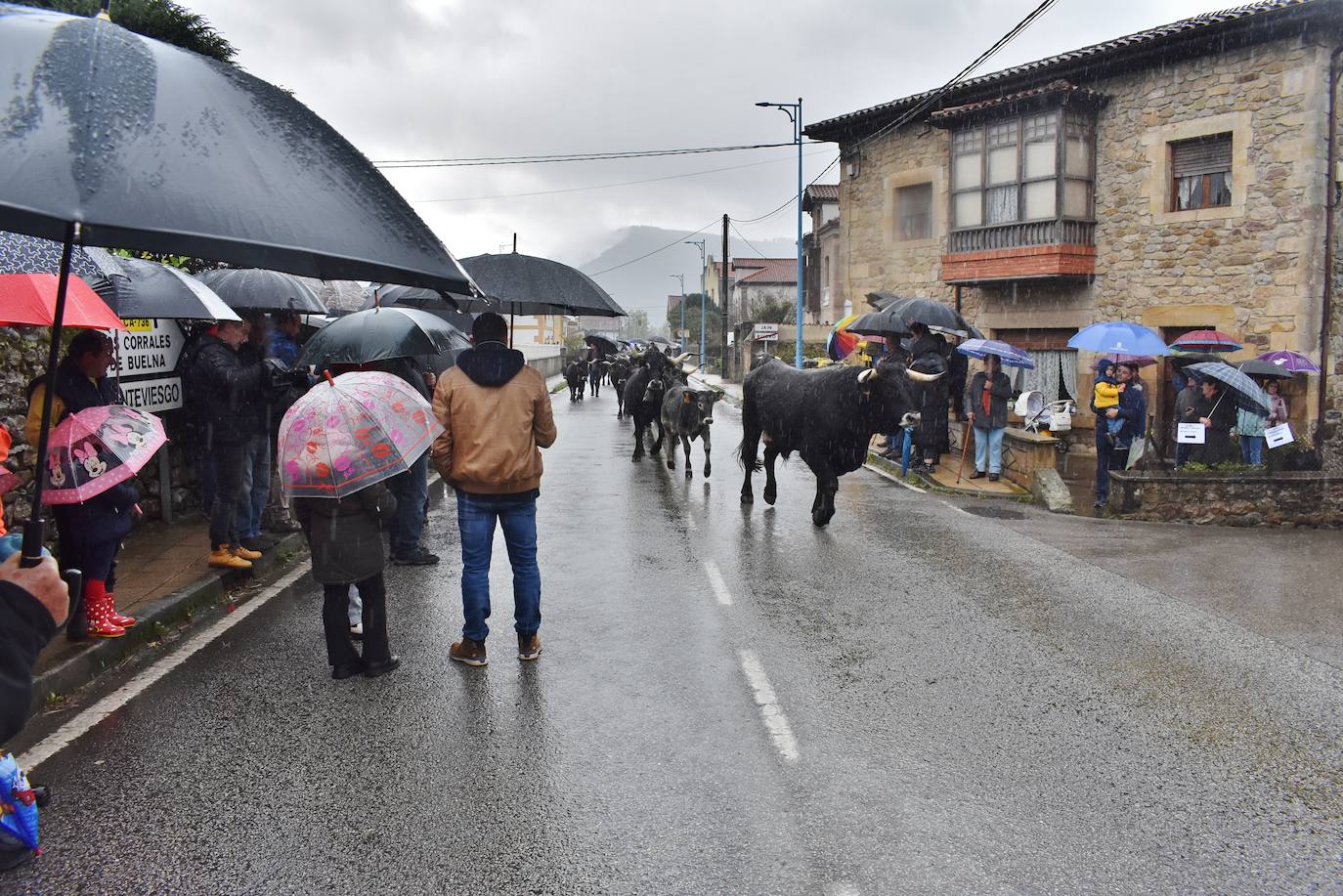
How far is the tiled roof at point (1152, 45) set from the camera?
52.9ft

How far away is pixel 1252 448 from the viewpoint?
1338cm

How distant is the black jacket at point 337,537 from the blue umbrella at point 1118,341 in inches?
403

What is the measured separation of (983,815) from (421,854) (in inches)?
84.8

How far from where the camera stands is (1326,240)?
647 inches

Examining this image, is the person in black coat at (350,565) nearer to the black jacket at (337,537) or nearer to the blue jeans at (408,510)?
the black jacket at (337,537)

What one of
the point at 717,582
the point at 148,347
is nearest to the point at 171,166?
the point at 717,582

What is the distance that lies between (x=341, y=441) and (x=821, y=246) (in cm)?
4977

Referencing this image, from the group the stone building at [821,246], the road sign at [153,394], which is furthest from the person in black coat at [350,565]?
the stone building at [821,246]

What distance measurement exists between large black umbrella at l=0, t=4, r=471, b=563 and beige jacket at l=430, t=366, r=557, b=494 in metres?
1.88

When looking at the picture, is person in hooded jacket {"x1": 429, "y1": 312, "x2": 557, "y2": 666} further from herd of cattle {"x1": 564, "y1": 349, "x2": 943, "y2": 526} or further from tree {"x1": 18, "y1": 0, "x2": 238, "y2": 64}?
tree {"x1": 18, "y1": 0, "x2": 238, "y2": 64}

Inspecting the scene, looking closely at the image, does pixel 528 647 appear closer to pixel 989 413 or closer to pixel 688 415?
pixel 688 415

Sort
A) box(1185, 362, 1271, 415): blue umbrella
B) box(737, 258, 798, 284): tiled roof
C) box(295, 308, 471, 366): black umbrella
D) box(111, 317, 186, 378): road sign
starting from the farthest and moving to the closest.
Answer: box(737, 258, 798, 284): tiled roof → box(1185, 362, 1271, 415): blue umbrella → box(111, 317, 186, 378): road sign → box(295, 308, 471, 366): black umbrella

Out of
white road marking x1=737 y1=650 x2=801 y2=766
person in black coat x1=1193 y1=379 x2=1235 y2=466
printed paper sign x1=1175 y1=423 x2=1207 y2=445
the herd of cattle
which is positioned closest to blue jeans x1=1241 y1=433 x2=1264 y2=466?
person in black coat x1=1193 y1=379 x2=1235 y2=466

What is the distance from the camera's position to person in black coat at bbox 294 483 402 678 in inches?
207
